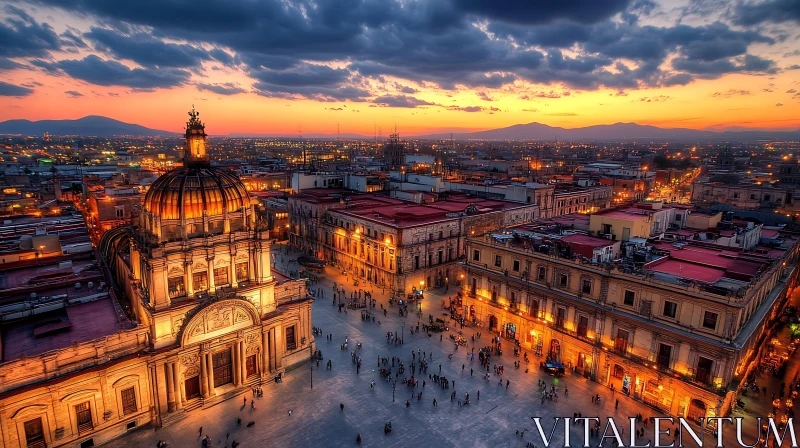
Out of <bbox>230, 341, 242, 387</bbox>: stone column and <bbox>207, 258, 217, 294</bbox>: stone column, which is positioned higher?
<bbox>207, 258, 217, 294</bbox>: stone column

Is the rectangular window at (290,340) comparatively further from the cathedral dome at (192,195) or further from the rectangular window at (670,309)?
the rectangular window at (670,309)

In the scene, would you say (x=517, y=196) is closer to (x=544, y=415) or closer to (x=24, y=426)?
(x=544, y=415)

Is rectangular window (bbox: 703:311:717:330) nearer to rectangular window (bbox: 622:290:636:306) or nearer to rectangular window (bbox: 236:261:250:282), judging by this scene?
rectangular window (bbox: 622:290:636:306)

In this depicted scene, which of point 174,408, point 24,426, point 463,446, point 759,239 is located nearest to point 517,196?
point 759,239

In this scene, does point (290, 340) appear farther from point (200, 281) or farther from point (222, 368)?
point (200, 281)

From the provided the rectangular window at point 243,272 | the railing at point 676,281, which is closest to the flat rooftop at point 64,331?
the rectangular window at point 243,272

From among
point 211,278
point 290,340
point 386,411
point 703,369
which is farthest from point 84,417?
point 703,369

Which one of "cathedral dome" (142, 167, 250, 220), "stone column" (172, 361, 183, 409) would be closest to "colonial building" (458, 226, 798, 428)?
"cathedral dome" (142, 167, 250, 220)
